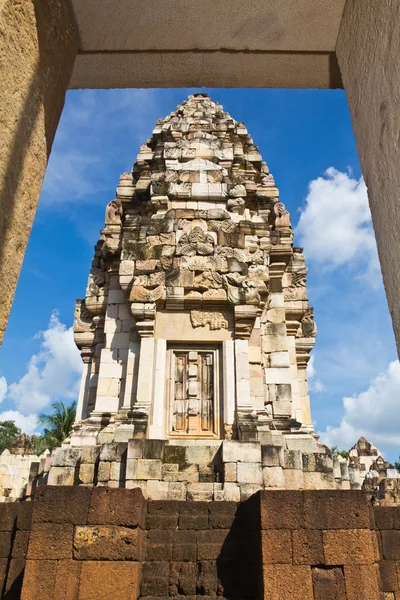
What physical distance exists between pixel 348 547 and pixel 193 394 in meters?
4.98

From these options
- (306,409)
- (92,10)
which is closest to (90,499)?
(92,10)

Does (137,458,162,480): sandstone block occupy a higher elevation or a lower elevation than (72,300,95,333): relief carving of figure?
lower

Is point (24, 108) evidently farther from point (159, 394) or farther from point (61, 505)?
point (159, 394)

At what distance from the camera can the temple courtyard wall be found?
509cm

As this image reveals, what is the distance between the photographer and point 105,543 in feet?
17.2

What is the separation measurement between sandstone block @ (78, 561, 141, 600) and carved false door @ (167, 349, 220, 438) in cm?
427

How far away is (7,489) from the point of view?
52.5 ft

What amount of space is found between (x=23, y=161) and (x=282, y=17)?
5.81ft

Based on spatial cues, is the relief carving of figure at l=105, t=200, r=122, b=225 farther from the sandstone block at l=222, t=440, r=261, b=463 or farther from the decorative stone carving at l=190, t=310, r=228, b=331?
the sandstone block at l=222, t=440, r=261, b=463

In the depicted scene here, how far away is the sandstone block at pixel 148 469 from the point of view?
8.00 metres

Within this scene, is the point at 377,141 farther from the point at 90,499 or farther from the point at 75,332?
the point at 75,332

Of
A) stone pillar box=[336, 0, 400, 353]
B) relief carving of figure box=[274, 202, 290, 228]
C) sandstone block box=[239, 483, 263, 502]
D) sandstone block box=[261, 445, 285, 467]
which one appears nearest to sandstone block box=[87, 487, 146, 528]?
sandstone block box=[239, 483, 263, 502]

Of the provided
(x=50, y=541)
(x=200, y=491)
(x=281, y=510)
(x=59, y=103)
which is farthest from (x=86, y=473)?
(x=59, y=103)

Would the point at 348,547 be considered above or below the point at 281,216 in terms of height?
below
